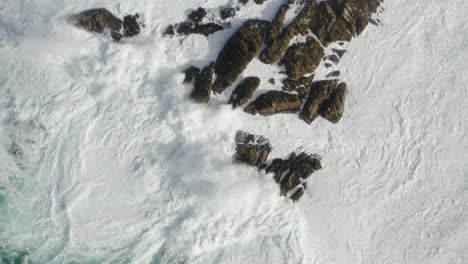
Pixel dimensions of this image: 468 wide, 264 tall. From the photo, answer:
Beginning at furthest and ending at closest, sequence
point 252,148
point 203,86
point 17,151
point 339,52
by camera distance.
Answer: point 339,52 → point 252,148 → point 203,86 → point 17,151

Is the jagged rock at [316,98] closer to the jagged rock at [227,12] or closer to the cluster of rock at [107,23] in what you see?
the jagged rock at [227,12]

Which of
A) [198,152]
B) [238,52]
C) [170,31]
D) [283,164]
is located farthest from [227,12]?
[283,164]

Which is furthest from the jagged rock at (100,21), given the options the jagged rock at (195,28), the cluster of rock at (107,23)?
the jagged rock at (195,28)

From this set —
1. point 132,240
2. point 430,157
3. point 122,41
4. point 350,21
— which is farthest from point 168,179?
point 430,157

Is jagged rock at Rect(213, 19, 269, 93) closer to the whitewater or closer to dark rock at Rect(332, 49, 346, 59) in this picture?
the whitewater

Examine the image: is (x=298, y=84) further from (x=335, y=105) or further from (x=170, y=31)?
(x=170, y=31)

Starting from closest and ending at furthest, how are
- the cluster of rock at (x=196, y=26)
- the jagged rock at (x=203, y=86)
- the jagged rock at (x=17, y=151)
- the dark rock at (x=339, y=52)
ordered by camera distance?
the jagged rock at (x=17, y=151)
the jagged rock at (x=203, y=86)
the cluster of rock at (x=196, y=26)
the dark rock at (x=339, y=52)

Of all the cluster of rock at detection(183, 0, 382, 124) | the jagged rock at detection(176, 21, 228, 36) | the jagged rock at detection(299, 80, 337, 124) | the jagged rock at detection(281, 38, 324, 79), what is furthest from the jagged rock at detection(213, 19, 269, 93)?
the jagged rock at detection(299, 80, 337, 124)
